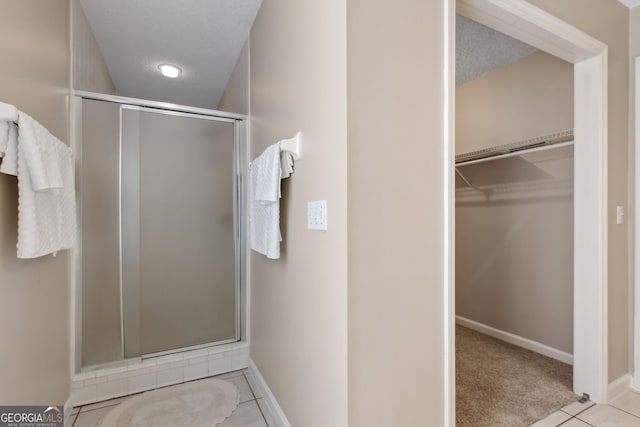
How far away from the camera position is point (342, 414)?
1.11m

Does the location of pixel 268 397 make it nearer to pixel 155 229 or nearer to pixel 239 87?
pixel 155 229

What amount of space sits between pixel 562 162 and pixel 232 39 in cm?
278

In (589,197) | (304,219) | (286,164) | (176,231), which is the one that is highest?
(286,164)

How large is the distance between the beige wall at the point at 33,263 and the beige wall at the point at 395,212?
1.39 meters

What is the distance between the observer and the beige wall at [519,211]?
2379 millimetres

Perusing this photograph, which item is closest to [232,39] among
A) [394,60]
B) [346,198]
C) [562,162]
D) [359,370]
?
[394,60]

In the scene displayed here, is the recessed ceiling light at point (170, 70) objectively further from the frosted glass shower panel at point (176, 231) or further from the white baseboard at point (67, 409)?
the white baseboard at point (67, 409)

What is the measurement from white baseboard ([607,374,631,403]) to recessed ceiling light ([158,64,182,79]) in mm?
4182

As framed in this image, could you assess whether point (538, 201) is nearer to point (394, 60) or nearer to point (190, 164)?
point (394, 60)

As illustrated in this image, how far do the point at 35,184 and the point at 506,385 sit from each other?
2.82m

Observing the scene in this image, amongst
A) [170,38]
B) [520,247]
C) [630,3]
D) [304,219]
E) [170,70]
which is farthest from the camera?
[170,70]

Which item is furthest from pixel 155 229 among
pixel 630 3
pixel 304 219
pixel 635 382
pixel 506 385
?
pixel 630 3

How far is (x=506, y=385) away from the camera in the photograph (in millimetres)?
2061

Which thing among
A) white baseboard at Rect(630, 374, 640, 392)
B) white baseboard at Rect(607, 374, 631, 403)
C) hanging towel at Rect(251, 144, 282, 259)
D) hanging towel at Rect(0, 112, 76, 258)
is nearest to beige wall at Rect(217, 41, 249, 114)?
hanging towel at Rect(251, 144, 282, 259)
